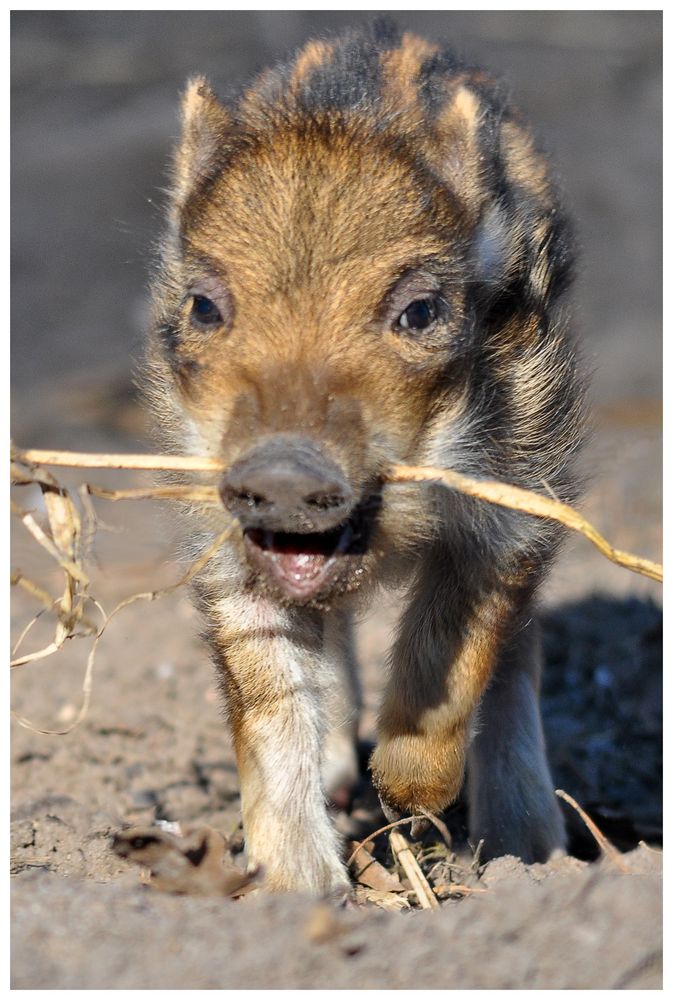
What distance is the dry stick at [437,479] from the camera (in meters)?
3.07

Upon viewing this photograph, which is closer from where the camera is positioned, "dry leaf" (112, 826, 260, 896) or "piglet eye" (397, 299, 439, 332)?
"dry leaf" (112, 826, 260, 896)

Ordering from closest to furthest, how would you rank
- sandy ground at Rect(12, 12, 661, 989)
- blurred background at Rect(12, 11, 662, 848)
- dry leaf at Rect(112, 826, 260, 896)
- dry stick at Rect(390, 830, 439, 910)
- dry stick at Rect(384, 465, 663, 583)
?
sandy ground at Rect(12, 12, 661, 989) → dry leaf at Rect(112, 826, 260, 896) → dry stick at Rect(384, 465, 663, 583) → dry stick at Rect(390, 830, 439, 910) → blurred background at Rect(12, 11, 662, 848)

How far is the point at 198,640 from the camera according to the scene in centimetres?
549

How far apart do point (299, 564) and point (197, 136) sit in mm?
1449

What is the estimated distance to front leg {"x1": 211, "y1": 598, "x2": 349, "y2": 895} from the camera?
3385mm

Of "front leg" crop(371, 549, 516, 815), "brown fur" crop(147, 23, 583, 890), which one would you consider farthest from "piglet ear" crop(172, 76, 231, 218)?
"front leg" crop(371, 549, 516, 815)

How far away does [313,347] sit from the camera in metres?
3.06

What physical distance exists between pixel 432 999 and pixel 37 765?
8.78 ft

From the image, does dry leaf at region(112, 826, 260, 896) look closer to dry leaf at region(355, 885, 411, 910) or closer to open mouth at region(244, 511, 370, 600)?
dry leaf at region(355, 885, 411, 910)

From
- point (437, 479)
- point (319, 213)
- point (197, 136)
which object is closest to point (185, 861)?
point (437, 479)

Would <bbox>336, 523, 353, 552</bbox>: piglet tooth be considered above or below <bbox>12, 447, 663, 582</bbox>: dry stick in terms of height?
below

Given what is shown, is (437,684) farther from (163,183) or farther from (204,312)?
(163,183)

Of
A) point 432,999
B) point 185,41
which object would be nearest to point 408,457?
point 432,999

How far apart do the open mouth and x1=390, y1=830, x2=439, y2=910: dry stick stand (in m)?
0.89
